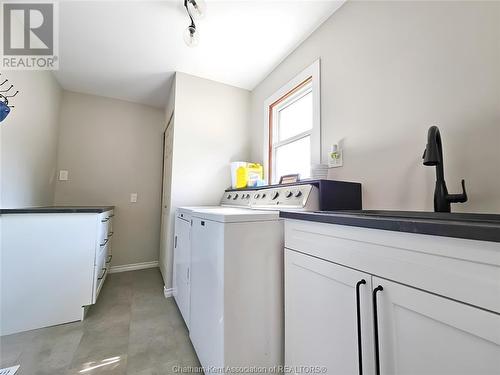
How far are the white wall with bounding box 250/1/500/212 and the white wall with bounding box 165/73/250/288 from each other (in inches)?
49.8

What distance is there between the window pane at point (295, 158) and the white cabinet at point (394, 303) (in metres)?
1.03

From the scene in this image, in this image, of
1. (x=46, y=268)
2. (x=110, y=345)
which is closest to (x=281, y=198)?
(x=110, y=345)

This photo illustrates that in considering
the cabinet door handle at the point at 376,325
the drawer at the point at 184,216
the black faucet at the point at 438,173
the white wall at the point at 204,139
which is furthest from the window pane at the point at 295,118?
the cabinet door handle at the point at 376,325

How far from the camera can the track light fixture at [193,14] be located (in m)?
1.47

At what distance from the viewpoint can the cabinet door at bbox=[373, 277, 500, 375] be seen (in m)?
0.47

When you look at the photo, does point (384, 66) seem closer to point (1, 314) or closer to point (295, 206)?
point (295, 206)

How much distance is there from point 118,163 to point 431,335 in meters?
3.59

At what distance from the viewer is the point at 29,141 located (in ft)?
6.45

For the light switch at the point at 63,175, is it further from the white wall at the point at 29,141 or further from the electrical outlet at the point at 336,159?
the electrical outlet at the point at 336,159

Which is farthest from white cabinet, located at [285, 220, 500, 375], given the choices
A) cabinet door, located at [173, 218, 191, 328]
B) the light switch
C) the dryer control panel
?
the light switch

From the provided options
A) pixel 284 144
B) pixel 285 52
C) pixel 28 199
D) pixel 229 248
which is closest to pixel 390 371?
pixel 229 248

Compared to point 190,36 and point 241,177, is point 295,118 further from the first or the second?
point 190,36

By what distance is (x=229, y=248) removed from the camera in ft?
3.28

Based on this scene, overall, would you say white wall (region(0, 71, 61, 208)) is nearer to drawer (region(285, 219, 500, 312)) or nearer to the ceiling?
the ceiling
